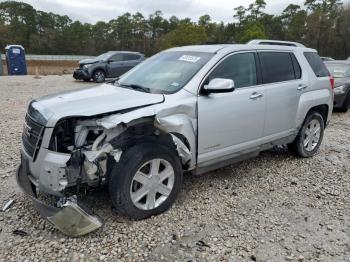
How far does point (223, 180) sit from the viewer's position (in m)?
4.38

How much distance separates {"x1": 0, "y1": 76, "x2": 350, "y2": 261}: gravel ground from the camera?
288 centimetres

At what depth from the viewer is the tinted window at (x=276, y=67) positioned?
4363 millimetres

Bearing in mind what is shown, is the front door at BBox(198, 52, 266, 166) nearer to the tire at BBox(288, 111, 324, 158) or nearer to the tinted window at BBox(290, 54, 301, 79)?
the tinted window at BBox(290, 54, 301, 79)

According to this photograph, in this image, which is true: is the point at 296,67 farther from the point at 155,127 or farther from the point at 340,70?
the point at 340,70

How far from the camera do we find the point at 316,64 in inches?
207

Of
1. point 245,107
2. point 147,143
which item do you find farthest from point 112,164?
point 245,107

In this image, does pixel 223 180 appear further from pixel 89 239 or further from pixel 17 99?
pixel 17 99

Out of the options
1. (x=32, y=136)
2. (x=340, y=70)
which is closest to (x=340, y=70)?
(x=340, y=70)

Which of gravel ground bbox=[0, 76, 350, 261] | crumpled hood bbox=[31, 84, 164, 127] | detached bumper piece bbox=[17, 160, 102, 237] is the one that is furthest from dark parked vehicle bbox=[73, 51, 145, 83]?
detached bumper piece bbox=[17, 160, 102, 237]

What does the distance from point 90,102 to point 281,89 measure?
261cm

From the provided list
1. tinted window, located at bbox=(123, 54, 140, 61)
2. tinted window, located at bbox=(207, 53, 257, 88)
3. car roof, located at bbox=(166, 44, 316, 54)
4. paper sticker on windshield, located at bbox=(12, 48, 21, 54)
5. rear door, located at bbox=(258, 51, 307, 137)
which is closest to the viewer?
tinted window, located at bbox=(207, 53, 257, 88)

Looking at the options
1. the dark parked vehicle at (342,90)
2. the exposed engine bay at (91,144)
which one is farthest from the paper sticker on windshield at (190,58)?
the dark parked vehicle at (342,90)

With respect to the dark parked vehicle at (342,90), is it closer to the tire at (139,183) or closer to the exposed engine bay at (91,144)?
the tire at (139,183)

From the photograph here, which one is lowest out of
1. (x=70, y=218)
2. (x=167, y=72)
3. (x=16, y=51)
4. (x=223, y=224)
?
(x=223, y=224)
